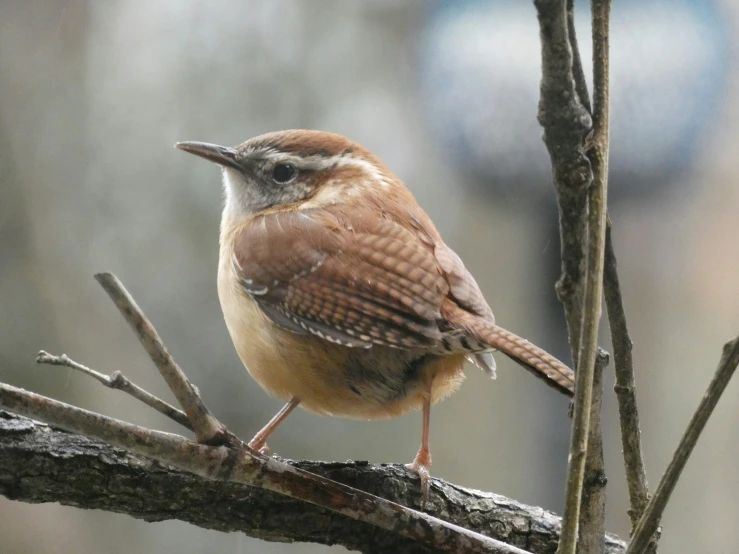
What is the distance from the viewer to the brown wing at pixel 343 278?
6.20 feet

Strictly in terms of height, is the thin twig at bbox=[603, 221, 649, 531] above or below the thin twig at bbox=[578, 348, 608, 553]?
above

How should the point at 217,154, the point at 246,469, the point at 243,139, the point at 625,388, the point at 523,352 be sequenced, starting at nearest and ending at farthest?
the point at 246,469 < the point at 625,388 < the point at 523,352 < the point at 217,154 < the point at 243,139

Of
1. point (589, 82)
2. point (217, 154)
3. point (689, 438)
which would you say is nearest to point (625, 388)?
point (689, 438)

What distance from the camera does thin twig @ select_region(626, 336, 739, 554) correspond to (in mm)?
1207

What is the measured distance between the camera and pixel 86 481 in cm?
156

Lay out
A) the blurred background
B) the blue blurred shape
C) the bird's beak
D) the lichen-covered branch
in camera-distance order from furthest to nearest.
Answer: the blurred background
the blue blurred shape
the bird's beak
the lichen-covered branch

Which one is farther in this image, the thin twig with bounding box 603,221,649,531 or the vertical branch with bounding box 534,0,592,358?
the thin twig with bounding box 603,221,649,531

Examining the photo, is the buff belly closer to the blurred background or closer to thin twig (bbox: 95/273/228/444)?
thin twig (bbox: 95/273/228/444)

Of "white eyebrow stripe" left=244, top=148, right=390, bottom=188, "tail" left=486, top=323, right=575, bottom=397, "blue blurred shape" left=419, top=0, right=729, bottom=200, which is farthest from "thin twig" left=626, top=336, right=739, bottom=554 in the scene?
"blue blurred shape" left=419, top=0, right=729, bottom=200

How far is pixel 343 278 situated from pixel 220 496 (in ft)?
2.02

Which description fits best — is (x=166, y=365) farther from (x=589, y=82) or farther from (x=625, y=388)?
(x=589, y=82)

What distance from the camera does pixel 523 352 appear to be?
1662 millimetres

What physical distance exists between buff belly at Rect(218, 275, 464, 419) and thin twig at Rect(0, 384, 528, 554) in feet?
1.32

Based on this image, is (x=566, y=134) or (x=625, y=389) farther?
(x=625, y=389)
